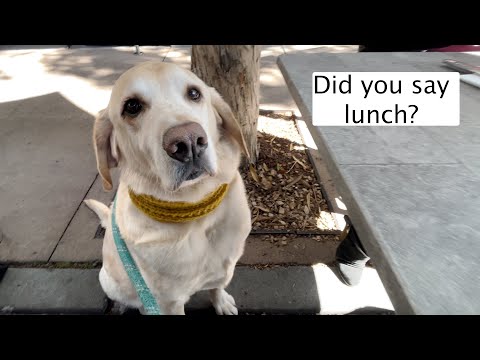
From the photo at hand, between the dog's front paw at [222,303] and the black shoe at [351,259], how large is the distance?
80 centimetres

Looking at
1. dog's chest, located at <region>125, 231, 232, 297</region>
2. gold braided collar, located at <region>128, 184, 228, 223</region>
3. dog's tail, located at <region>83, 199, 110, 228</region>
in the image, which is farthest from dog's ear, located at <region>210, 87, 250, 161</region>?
dog's tail, located at <region>83, 199, 110, 228</region>

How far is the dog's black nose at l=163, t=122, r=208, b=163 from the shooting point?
A: 1.15m

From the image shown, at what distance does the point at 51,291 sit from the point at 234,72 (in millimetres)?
2071

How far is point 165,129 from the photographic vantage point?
1204mm

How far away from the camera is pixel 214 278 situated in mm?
1671

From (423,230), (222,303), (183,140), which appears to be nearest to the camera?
(423,230)

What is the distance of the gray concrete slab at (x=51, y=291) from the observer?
Answer: 2.13 metres

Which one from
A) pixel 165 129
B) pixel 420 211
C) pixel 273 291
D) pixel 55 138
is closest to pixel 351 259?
pixel 273 291

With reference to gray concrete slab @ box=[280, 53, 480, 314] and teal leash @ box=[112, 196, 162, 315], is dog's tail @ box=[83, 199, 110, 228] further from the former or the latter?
gray concrete slab @ box=[280, 53, 480, 314]

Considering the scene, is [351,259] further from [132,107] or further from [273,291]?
[132,107]

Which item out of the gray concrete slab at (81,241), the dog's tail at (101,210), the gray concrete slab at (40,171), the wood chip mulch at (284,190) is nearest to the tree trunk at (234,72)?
the wood chip mulch at (284,190)

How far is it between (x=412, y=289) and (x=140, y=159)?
1.13m

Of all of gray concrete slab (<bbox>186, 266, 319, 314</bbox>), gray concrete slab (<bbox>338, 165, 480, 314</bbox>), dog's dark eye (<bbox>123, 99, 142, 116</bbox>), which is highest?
dog's dark eye (<bbox>123, 99, 142, 116</bbox>)

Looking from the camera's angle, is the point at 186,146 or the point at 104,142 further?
the point at 104,142
